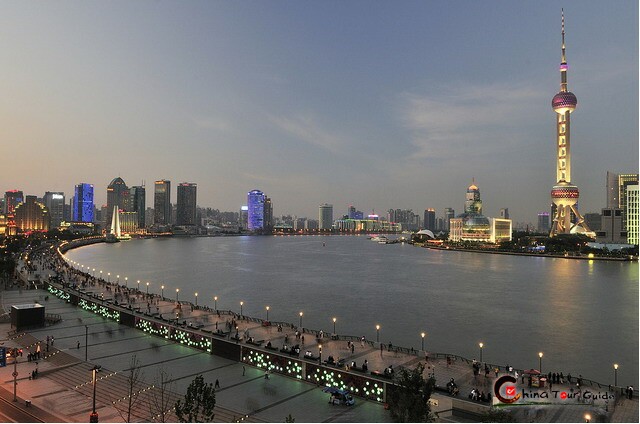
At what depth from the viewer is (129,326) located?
84.1 feet

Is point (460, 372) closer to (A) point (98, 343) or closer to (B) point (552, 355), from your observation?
(B) point (552, 355)

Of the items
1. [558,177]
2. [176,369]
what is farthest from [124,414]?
[558,177]

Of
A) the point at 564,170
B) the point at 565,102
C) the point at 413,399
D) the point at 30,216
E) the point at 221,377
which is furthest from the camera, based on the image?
the point at 30,216

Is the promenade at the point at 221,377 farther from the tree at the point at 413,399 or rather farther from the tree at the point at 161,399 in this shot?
the tree at the point at 413,399

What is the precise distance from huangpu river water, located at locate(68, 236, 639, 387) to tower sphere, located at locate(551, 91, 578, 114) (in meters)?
61.9

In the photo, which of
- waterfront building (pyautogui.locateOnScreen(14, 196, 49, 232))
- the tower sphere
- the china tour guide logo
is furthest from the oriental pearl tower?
waterfront building (pyautogui.locateOnScreen(14, 196, 49, 232))

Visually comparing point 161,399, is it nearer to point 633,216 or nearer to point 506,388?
point 506,388

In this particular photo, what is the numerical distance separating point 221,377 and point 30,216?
191 m

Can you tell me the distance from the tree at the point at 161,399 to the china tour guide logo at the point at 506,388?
9.33 metres

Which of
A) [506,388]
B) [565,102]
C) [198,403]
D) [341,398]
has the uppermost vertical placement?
[565,102]

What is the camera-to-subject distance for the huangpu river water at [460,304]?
25.7 meters

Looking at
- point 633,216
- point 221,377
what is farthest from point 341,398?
point 633,216

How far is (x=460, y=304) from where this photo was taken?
1543 inches

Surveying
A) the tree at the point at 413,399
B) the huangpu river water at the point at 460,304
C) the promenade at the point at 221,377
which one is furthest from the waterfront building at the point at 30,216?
the tree at the point at 413,399
